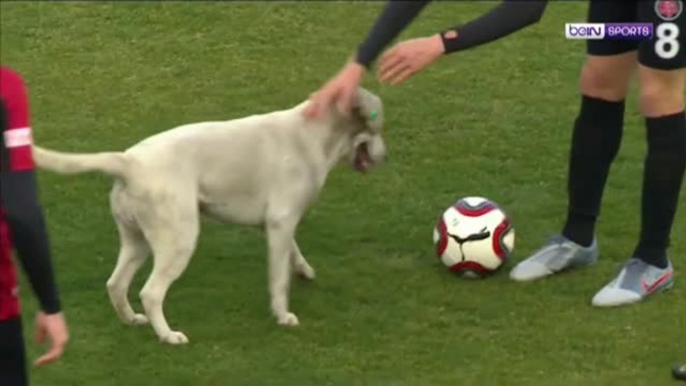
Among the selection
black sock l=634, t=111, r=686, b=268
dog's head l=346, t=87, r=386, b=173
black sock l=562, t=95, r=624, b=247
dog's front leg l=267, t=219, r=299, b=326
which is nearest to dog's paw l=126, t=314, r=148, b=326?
dog's front leg l=267, t=219, r=299, b=326

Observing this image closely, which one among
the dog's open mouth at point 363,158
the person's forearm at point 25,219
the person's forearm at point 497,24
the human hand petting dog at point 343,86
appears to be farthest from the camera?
the dog's open mouth at point 363,158

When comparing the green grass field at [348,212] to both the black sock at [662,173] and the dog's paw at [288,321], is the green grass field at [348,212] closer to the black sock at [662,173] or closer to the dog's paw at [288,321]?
the dog's paw at [288,321]

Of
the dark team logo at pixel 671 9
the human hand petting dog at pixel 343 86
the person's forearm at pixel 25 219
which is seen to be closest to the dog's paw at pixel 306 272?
Answer: the human hand petting dog at pixel 343 86

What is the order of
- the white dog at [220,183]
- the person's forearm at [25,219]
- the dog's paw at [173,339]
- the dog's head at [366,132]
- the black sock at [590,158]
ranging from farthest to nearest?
1. the black sock at [590,158]
2. the dog's head at [366,132]
3. the dog's paw at [173,339]
4. the white dog at [220,183]
5. the person's forearm at [25,219]

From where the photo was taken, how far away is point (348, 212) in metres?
6.64

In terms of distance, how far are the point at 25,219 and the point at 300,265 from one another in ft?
8.81

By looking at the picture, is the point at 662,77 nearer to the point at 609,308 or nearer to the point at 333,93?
the point at 609,308

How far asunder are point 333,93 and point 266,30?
17.7 feet

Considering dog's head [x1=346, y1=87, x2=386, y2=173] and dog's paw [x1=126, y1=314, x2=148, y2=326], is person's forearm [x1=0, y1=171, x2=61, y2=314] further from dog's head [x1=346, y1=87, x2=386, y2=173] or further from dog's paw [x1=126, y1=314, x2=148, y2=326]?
dog's head [x1=346, y1=87, x2=386, y2=173]

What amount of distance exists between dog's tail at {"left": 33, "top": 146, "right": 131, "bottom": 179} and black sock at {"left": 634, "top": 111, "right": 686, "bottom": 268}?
76.2 inches

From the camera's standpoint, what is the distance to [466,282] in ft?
19.3

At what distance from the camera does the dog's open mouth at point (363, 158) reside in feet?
18.5

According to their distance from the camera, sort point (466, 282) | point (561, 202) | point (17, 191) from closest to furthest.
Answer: point (17, 191) → point (466, 282) → point (561, 202)

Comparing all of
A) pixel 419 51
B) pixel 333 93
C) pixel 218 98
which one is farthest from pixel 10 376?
pixel 218 98
